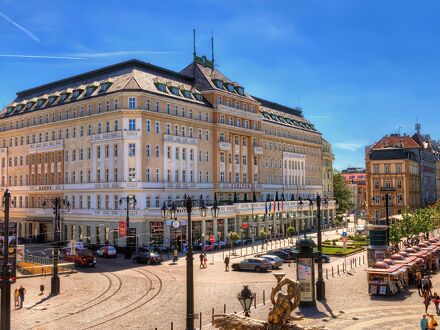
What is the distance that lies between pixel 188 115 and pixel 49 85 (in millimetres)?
27360

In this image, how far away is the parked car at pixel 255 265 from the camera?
46.4 meters

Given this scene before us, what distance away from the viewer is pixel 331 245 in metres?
69.0

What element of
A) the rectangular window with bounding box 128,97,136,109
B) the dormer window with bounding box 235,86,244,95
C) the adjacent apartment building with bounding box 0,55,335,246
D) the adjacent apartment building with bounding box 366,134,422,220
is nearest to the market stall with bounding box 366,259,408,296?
the adjacent apartment building with bounding box 0,55,335,246

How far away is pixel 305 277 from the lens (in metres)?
30.9

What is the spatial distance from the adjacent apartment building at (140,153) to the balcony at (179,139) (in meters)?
0.16

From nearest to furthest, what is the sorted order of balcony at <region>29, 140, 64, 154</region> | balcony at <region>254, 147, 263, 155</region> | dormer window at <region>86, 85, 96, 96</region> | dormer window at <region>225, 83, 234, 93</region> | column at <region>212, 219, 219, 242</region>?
column at <region>212, 219, 219, 242</region>
dormer window at <region>86, 85, 96, 96</region>
balcony at <region>29, 140, 64, 154</region>
dormer window at <region>225, 83, 234, 93</region>
balcony at <region>254, 147, 263, 155</region>

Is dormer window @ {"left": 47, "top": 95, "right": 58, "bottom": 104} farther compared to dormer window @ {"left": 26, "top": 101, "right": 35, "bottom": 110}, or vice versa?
dormer window @ {"left": 26, "top": 101, "right": 35, "bottom": 110}

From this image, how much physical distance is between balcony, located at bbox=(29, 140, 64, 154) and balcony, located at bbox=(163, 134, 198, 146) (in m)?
17.0

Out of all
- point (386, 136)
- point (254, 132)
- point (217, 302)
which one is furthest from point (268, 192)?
point (217, 302)

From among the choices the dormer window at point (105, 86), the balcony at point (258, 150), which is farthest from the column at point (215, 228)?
the dormer window at point (105, 86)

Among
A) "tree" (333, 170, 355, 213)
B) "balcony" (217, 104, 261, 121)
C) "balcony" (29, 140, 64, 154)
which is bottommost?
"tree" (333, 170, 355, 213)

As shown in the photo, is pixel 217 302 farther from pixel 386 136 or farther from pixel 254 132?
pixel 386 136

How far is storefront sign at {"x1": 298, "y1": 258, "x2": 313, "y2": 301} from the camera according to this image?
30.7 m

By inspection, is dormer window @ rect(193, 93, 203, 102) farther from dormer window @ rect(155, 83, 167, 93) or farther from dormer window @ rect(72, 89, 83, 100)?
dormer window @ rect(72, 89, 83, 100)
